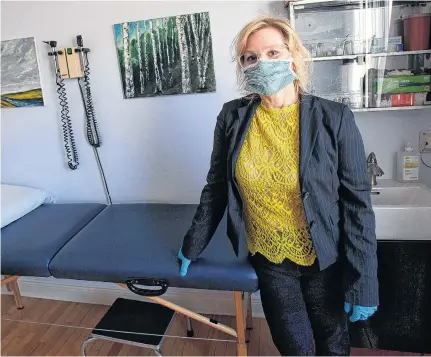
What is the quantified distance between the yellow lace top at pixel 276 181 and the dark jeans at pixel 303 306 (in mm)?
64

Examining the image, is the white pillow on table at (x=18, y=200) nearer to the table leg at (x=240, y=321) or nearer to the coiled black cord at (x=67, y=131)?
the coiled black cord at (x=67, y=131)

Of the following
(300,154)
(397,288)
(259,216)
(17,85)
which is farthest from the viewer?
(17,85)

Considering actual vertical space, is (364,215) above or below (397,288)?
above

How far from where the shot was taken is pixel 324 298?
1196 millimetres

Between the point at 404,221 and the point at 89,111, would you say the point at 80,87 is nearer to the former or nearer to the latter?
the point at 89,111

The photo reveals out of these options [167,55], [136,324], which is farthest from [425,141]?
[136,324]

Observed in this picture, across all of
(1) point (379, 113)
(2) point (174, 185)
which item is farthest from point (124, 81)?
(1) point (379, 113)

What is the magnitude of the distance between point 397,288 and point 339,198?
596 mm

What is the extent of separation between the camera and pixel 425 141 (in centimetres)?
165

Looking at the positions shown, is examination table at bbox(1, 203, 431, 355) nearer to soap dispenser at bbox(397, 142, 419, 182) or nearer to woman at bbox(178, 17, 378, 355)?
woman at bbox(178, 17, 378, 355)

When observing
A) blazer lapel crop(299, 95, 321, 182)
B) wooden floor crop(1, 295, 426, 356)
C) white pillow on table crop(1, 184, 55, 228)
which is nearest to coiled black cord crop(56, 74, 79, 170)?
white pillow on table crop(1, 184, 55, 228)

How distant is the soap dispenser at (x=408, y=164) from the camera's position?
1657 millimetres

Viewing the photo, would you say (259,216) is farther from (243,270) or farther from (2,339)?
(2,339)

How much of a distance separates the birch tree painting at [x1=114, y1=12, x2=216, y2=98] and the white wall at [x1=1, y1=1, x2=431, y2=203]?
0.04 m
